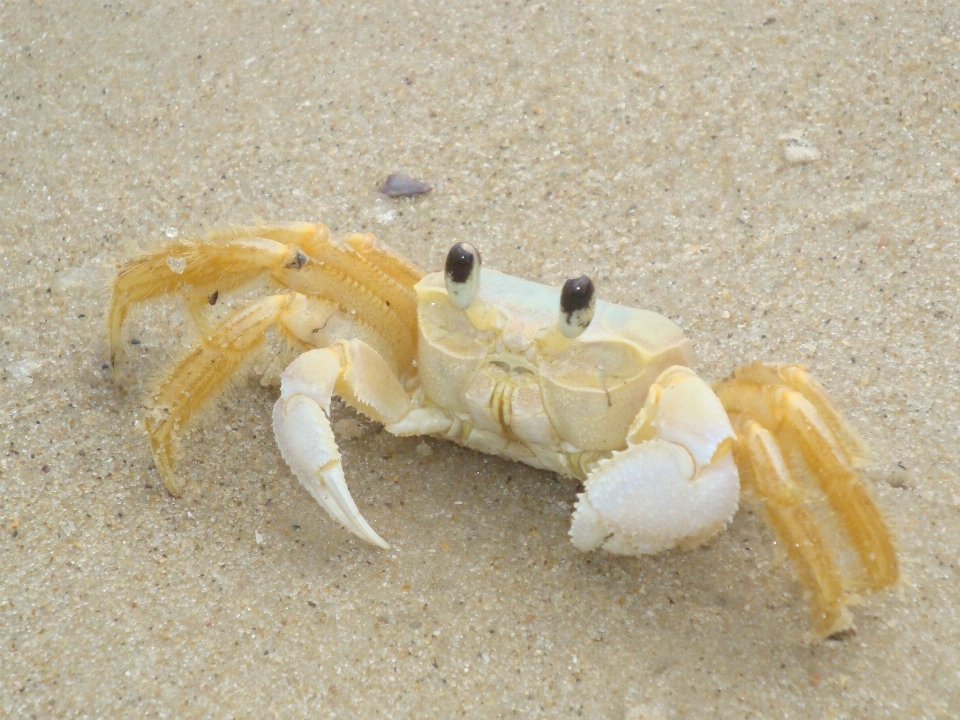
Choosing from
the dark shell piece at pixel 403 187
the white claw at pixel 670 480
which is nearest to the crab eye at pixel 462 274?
the white claw at pixel 670 480

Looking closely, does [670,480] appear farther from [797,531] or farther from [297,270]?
[297,270]

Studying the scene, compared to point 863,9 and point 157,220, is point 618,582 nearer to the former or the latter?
point 157,220

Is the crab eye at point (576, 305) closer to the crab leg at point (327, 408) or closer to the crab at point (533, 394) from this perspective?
the crab at point (533, 394)

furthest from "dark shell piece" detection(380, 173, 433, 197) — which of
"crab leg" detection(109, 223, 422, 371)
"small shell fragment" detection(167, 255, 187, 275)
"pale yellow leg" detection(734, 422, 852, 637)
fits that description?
"pale yellow leg" detection(734, 422, 852, 637)

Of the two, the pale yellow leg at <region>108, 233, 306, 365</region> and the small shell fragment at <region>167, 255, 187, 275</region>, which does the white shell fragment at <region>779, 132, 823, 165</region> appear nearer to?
the pale yellow leg at <region>108, 233, 306, 365</region>

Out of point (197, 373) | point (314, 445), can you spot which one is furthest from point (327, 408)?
point (197, 373)

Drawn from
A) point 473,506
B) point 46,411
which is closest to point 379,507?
point 473,506
